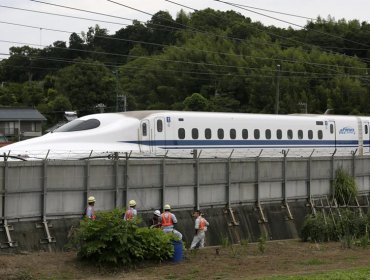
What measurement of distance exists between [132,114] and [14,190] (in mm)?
12018

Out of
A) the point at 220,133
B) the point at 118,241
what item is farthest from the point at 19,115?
the point at 118,241

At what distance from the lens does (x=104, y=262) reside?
18.6 metres

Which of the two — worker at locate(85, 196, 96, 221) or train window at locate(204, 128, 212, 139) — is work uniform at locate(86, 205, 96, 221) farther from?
train window at locate(204, 128, 212, 139)

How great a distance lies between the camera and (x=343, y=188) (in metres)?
33.2

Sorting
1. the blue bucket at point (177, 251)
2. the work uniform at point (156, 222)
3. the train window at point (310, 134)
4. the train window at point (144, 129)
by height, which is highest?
the train window at point (144, 129)

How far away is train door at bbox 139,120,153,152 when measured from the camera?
104 ft

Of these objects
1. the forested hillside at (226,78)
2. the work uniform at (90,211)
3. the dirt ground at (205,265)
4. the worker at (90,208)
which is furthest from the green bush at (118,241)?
the forested hillside at (226,78)

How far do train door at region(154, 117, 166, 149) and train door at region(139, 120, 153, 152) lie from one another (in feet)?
0.94

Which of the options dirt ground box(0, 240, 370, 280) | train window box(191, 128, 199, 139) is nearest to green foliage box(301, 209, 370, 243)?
dirt ground box(0, 240, 370, 280)

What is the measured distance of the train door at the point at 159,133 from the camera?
32.1 m

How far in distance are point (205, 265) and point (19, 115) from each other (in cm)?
5838

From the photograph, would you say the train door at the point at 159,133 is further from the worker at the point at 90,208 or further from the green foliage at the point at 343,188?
the worker at the point at 90,208

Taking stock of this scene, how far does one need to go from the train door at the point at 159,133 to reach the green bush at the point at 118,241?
41.9 feet

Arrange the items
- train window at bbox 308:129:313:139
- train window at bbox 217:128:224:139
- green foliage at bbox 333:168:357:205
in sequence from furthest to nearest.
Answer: train window at bbox 308:129:313:139 → train window at bbox 217:128:224:139 → green foliage at bbox 333:168:357:205
